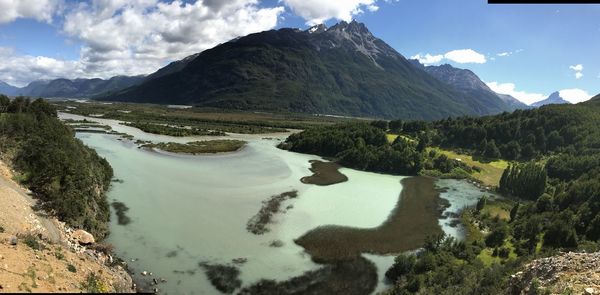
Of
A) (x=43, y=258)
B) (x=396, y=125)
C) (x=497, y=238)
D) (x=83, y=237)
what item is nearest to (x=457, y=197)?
(x=497, y=238)

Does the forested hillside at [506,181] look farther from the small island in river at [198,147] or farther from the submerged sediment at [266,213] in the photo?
the small island in river at [198,147]

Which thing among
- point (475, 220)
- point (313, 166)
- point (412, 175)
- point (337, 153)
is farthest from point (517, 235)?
point (337, 153)

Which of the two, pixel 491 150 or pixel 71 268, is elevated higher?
pixel 491 150

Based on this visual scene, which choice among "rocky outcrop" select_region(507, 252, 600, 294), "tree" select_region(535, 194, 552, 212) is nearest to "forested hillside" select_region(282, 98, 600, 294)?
"tree" select_region(535, 194, 552, 212)

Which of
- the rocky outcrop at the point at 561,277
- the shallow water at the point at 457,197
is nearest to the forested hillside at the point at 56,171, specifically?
the rocky outcrop at the point at 561,277

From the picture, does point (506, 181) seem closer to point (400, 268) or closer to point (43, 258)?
point (400, 268)

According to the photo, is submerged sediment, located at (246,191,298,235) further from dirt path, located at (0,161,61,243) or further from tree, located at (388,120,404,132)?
tree, located at (388,120,404,132)
